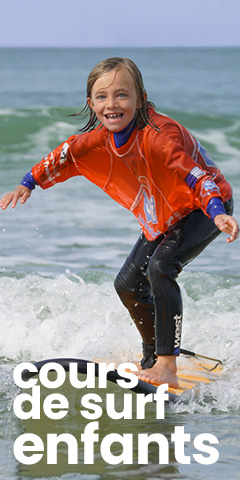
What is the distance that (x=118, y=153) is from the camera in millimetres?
3811

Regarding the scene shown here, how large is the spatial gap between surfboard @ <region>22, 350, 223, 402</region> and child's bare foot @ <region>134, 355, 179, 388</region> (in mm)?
33

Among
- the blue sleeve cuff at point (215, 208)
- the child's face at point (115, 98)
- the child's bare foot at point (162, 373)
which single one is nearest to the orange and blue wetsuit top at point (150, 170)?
the blue sleeve cuff at point (215, 208)

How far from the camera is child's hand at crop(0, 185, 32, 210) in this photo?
12.6 feet

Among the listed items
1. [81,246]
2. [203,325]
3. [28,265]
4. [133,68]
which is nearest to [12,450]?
[133,68]

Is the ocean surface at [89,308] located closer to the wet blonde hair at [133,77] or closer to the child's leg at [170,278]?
the child's leg at [170,278]

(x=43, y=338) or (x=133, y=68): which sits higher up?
(x=133, y=68)

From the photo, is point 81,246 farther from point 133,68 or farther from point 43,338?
point 133,68

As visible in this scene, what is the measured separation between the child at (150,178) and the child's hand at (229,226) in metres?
0.07

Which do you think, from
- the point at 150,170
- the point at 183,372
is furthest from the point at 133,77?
the point at 183,372

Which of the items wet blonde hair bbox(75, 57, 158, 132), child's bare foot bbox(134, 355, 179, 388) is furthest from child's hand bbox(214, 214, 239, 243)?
child's bare foot bbox(134, 355, 179, 388)

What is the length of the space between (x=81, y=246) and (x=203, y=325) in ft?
9.48

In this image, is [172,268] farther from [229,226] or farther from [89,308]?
[89,308]

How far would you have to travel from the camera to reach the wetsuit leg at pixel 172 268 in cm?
381

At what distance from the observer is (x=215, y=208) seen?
11.5 ft
